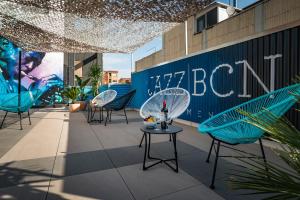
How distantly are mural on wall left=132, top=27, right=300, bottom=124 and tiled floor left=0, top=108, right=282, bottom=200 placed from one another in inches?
36.5

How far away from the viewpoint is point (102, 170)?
2.42m

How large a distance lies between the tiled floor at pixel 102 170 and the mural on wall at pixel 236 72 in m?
0.93

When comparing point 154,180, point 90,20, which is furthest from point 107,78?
point 154,180

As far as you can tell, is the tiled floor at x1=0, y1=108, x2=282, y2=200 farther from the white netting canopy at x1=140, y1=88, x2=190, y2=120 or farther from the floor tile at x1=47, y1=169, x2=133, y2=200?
the white netting canopy at x1=140, y1=88, x2=190, y2=120

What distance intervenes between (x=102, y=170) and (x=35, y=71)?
9334 millimetres

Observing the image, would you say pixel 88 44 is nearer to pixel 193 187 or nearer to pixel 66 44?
pixel 66 44

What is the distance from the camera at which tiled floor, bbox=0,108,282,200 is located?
189cm

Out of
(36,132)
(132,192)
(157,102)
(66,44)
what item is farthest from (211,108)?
(66,44)

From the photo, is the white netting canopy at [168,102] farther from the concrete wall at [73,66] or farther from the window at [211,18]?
the window at [211,18]

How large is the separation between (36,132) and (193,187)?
12.5ft


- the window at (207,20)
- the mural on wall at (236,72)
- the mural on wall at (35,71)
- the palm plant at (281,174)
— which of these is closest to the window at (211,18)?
the window at (207,20)

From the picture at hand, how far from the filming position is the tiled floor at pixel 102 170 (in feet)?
6.21

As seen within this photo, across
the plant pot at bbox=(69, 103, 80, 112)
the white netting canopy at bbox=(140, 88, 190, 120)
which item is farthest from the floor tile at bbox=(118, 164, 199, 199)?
the plant pot at bbox=(69, 103, 80, 112)

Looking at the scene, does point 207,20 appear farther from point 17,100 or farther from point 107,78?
point 107,78
